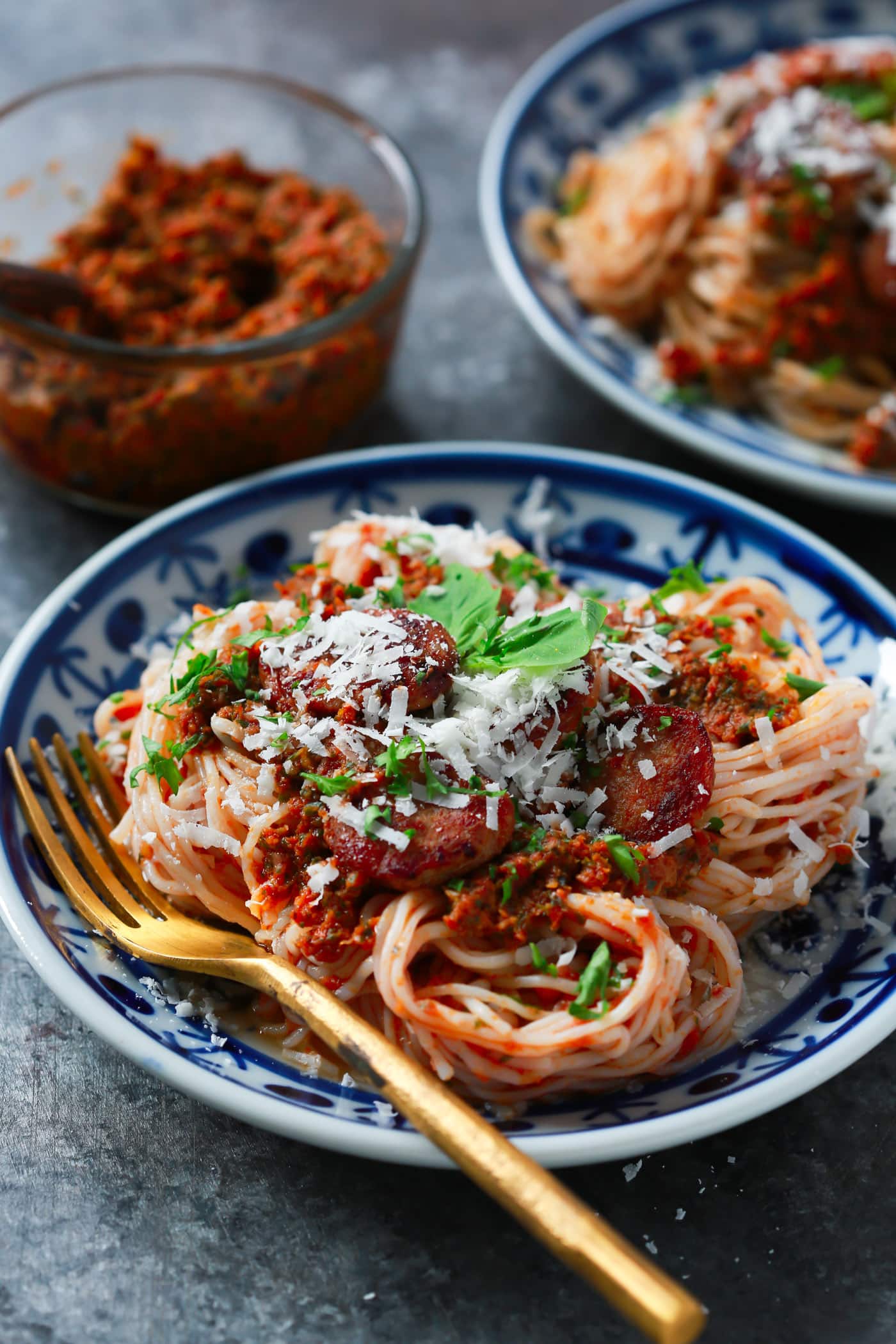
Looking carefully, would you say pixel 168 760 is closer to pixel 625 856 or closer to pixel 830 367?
pixel 625 856

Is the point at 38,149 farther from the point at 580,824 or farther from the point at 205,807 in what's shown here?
the point at 580,824

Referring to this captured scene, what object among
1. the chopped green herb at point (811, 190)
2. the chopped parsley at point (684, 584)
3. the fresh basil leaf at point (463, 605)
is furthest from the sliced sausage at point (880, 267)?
the fresh basil leaf at point (463, 605)

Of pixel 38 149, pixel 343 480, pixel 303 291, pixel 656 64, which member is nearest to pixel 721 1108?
pixel 343 480

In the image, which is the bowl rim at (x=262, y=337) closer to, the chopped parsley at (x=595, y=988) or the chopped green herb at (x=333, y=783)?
the chopped green herb at (x=333, y=783)

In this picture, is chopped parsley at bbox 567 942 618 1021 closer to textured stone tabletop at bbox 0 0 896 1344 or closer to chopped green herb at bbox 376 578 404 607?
textured stone tabletop at bbox 0 0 896 1344

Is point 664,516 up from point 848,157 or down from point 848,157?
down

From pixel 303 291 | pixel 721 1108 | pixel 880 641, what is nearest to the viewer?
pixel 721 1108

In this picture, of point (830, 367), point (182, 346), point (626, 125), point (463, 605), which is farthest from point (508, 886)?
point (626, 125)
